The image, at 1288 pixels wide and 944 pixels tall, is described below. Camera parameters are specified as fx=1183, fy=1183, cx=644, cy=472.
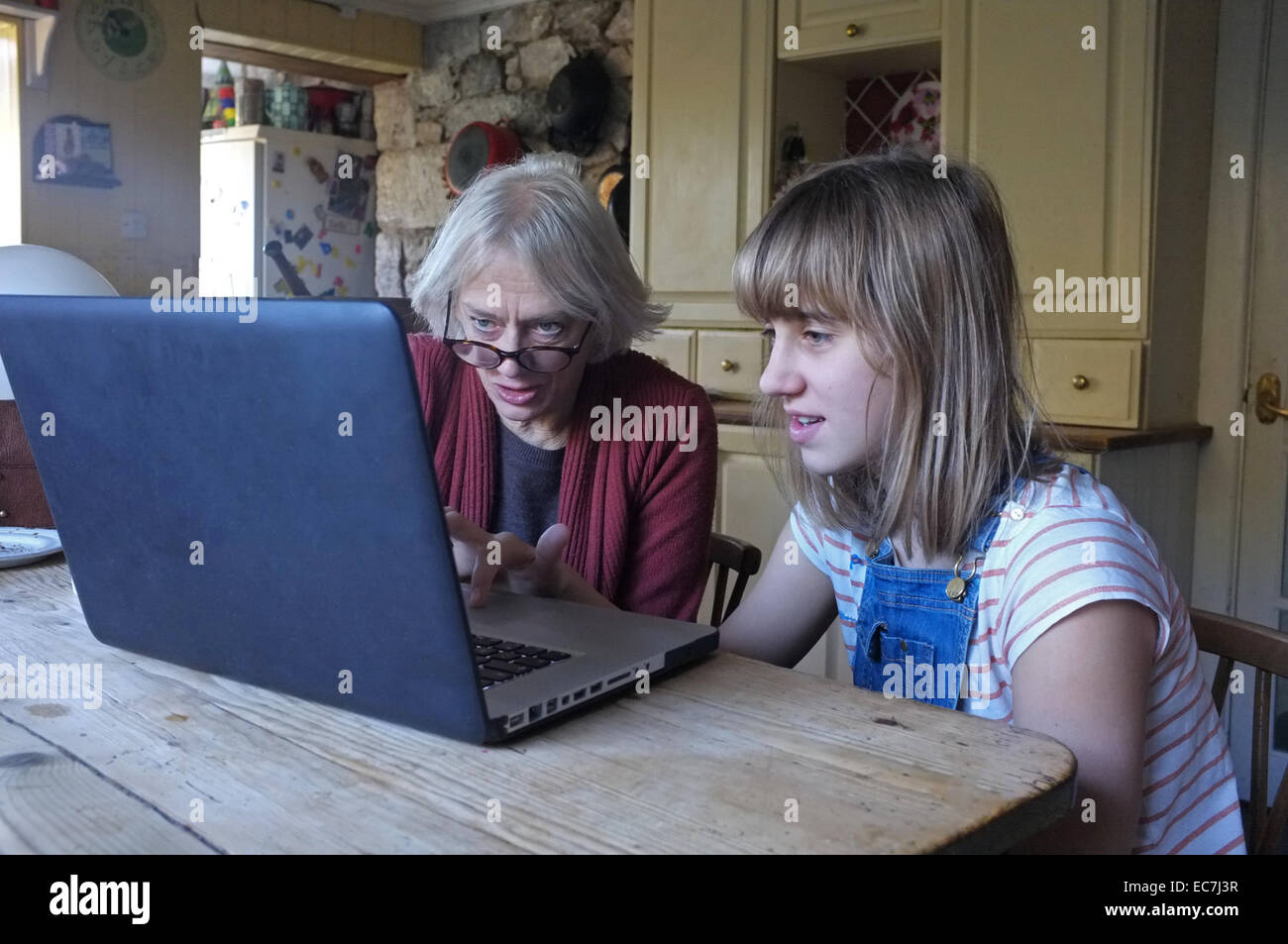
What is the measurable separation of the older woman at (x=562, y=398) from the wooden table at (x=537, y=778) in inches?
24.5

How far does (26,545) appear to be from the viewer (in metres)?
1.24

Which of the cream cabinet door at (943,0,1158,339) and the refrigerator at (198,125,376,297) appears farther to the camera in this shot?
the refrigerator at (198,125,376,297)

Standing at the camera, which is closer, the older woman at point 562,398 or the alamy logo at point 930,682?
the alamy logo at point 930,682

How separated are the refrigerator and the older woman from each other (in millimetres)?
3768

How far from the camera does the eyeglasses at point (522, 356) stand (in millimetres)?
1370

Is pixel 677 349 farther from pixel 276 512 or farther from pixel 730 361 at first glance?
pixel 276 512

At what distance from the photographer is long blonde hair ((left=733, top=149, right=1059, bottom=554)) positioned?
0.94 m

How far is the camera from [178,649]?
32.0 inches

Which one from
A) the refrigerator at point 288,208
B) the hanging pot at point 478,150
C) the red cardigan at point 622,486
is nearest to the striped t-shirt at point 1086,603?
the red cardigan at point 622,486

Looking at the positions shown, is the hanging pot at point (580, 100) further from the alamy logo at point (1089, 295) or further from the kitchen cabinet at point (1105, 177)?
the alamy logo at point (1089, 295)

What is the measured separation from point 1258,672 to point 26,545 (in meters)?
1.18

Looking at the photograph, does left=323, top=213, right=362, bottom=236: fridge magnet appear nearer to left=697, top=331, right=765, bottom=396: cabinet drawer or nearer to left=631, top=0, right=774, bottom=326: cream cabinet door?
left=631, top=0, right=774, bottom=326: cream cabinet door

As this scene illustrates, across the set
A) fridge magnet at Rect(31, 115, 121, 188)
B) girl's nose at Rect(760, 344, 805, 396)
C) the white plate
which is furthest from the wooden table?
fridge magnet at Rect(31, 115, 121, 188)
